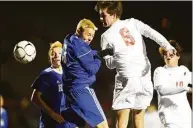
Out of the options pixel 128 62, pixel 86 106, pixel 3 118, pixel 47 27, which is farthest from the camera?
pixel 47 27

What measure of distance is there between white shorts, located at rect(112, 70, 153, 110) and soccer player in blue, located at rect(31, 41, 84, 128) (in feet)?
0.91

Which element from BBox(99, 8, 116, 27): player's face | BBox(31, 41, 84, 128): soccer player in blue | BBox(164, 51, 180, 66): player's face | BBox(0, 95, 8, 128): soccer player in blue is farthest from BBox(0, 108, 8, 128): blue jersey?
BBox(164, 51, 180, 66): player's face

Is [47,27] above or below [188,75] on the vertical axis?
above

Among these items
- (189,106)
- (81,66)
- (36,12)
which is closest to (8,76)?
(36,12)

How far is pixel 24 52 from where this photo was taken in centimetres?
273

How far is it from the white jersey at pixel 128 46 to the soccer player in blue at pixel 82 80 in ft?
0.38

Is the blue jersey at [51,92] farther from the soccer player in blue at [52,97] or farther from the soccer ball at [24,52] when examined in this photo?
the soccer ball at [24,52]

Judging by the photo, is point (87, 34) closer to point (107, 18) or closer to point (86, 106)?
point (107, 18)

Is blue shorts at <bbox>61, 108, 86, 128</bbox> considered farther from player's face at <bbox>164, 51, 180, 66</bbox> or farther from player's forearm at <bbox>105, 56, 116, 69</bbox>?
player's face at <bbox>164, 51, 180, 66</bbox>

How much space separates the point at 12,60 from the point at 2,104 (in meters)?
0.31

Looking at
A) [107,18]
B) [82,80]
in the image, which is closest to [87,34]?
[107,18]

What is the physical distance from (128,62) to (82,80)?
0.89ft

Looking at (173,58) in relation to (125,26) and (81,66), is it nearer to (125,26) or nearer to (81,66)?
(125,26)

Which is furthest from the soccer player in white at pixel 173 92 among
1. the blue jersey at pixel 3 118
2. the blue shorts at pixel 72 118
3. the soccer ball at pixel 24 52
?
the blue jersey at pixel 3 118
